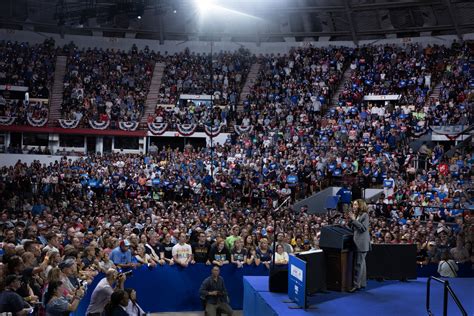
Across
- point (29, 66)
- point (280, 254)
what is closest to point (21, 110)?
point (29, 66)

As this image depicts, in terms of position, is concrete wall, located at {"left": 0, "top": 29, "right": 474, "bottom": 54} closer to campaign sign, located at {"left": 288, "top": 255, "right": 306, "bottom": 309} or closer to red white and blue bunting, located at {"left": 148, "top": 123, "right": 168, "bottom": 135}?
red white and blue bunting, located at {"left": 148, "top": 123, "right": 168, "bottom": 135}

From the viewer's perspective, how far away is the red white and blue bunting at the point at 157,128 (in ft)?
122

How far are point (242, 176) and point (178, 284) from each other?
15.6 m

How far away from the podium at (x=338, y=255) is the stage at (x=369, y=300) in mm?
201

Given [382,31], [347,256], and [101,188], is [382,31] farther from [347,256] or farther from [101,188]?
[347,256]

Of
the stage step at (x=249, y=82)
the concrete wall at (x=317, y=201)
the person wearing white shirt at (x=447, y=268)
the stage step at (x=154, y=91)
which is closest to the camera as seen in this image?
the person wearing white shirt at (x=447, y=268)

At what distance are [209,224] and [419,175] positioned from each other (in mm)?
10929

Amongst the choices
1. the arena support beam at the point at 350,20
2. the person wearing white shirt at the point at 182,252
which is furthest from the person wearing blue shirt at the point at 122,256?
the arena support beam at the point at 350,20

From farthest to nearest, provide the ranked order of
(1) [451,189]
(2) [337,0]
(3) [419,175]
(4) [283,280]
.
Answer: (2) [337,0] < (3) [419,175] < (1) [451,189] < (4) [283,280]

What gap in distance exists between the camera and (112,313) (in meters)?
8.16

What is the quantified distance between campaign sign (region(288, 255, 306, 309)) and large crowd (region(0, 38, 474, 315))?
2.76 feet

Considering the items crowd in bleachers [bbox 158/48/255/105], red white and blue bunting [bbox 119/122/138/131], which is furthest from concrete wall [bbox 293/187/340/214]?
red white and blue bunting [bbox 119/122/138/131]

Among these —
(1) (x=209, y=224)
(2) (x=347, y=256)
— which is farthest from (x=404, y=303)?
(1) (x=209, y=224)

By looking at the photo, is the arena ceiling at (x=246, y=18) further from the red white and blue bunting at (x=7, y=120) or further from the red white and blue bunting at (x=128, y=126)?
the red white and blue bunting at (x=7, y=120)
